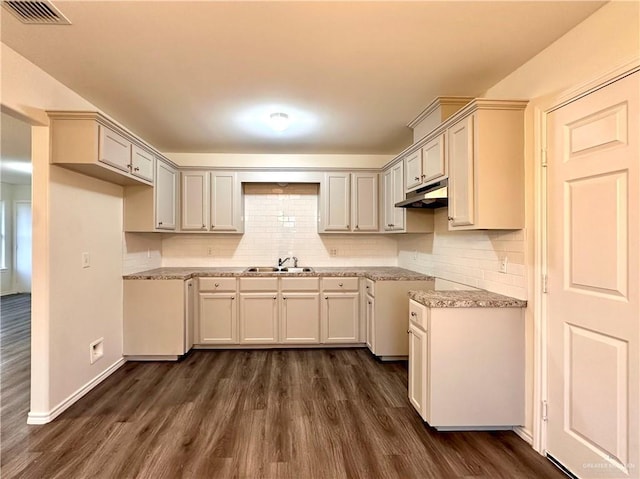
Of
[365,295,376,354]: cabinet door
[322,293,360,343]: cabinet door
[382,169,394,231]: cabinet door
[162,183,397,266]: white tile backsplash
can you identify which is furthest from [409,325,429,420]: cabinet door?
[162,183,397,266]: white tile backsplash

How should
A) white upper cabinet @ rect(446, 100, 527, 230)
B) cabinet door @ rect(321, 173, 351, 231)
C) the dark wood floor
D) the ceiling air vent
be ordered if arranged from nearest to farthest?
the ceiling air vent → the dark wood floor → white upper cabinet @ rect(446, 100, 527, 230) → cabinet door @ rect(321, 173, 351, 231)

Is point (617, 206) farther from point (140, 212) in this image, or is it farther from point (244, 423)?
point (140, 212)

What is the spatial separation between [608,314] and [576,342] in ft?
0.86

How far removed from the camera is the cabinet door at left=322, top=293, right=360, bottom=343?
11.9ft

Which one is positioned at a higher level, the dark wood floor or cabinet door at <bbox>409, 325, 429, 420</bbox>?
cabinet door at <bbox>409, 325, 429, 420</bbox>

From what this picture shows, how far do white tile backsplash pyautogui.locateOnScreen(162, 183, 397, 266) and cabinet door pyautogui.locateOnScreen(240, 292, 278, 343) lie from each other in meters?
0.70

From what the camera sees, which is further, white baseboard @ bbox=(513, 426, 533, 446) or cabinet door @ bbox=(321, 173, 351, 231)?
cabinet door @ bbox=(321, 173, 351, 231)

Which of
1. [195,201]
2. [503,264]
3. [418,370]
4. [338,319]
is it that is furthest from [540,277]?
[195,201]

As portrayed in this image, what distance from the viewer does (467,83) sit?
2350 mm

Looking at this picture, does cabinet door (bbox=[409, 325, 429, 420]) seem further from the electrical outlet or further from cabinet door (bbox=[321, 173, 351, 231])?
cabinet door (bbox=[321, 173, 351, 231])

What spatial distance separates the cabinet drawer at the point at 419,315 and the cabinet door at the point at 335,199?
6.09 feet

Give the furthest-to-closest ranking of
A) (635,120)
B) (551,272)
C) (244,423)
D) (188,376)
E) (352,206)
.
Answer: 1. (352,206)
2. (188,376)
3. (244,423)
4. (551,272)
5. (635,120)

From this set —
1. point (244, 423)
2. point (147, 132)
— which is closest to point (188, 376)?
point (244, 423)

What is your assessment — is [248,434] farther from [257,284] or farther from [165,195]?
[165,195]
